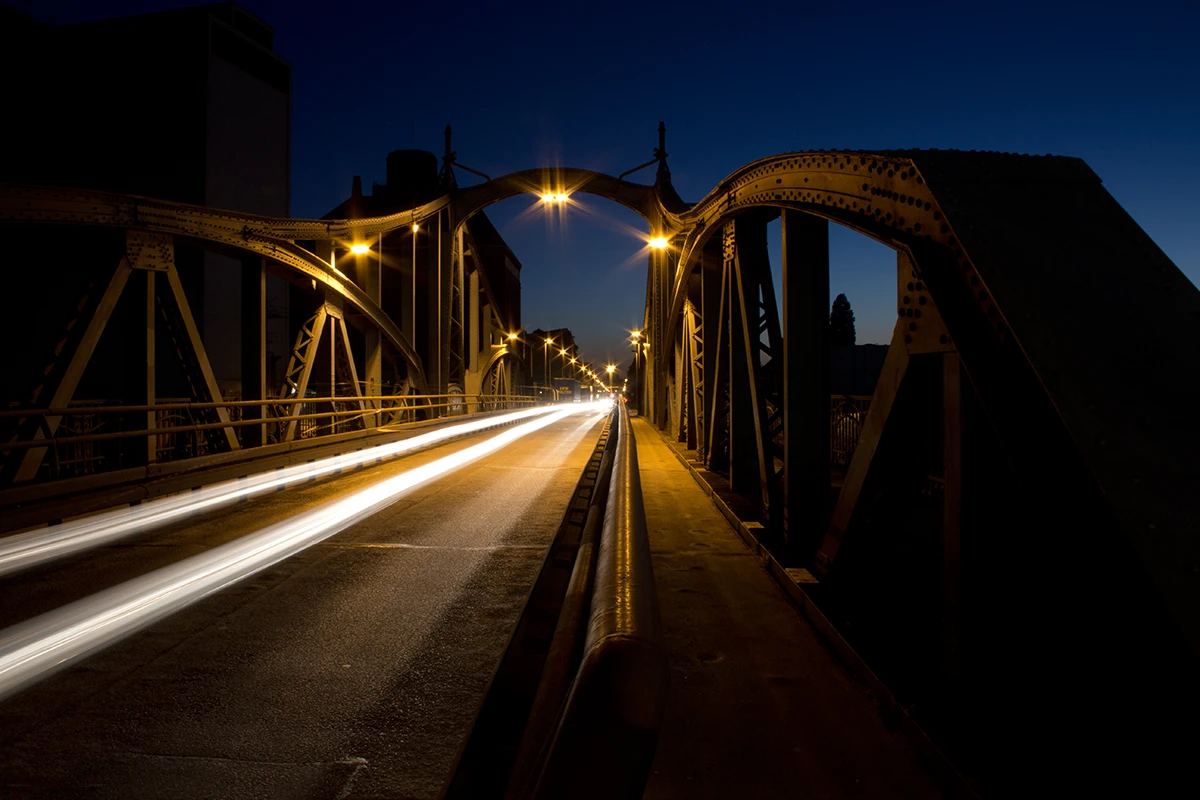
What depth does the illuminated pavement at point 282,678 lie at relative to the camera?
2521mm

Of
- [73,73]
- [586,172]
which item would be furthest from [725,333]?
[73,73]

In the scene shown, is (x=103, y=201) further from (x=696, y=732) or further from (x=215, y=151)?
(x=215, y=151)

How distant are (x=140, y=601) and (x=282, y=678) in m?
2.08

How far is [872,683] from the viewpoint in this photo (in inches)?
116

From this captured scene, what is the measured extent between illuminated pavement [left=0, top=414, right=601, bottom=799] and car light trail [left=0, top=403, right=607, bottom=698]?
17 cm

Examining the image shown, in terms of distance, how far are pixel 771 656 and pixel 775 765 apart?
1.00 metres

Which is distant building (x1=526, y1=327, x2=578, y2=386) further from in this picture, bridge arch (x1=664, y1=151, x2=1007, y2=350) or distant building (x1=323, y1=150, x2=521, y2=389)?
bridge arch (x1=664, y1=151, x2=1007, y2=350)

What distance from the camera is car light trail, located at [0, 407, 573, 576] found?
5777mm

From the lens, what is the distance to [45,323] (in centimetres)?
2669

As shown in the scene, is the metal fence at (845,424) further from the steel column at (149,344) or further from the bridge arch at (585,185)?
the bridge arch at (585,185)

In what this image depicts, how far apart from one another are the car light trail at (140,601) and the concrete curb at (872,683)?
14.8 ft

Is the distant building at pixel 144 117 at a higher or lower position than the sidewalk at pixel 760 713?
higher

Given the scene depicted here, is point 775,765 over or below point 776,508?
below

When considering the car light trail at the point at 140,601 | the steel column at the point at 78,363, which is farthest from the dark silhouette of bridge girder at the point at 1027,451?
the steel column at the point at 78,363
